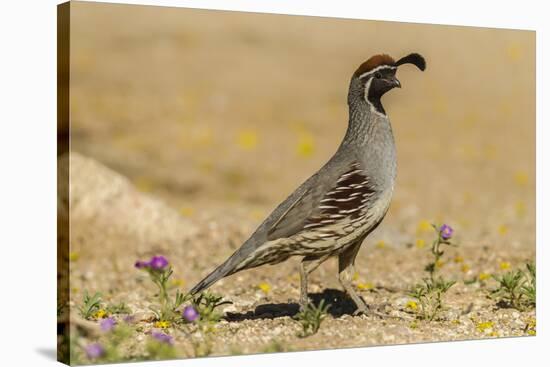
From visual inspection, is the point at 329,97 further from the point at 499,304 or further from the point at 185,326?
the point at 185,326

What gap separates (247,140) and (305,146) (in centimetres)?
110

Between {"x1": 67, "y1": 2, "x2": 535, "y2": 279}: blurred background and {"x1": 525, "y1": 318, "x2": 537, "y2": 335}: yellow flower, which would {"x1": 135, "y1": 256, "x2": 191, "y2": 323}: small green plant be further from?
{"x1": 67, "y1": 2, "x2": 535, "y2": 279}: blurred background

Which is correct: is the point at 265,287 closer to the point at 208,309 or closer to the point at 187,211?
the point at 208,309

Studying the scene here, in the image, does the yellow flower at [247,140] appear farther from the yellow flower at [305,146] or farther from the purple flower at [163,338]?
the purple flower at [163,338]

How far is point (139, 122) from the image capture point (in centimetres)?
1706

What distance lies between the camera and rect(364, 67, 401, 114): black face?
8859 mm

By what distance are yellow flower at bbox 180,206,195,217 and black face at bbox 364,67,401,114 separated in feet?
16.3

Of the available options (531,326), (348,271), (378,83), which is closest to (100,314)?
(348,271)

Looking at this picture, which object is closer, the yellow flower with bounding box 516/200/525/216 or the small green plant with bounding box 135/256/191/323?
the small green plant with bounding box 135/256/191/323

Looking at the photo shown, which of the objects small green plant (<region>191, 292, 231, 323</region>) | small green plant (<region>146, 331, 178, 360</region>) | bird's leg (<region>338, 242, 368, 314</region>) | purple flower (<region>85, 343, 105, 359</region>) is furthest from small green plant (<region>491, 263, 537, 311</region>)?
purple flower (<region>85, 343, 105, 359</region>)

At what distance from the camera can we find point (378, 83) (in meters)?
8.88

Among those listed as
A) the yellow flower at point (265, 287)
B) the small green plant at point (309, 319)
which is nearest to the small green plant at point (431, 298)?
the small green plant at point (309, 319)

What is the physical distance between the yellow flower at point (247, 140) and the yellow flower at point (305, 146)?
0.81 meters

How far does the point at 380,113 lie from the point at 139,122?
8877 millimetres
